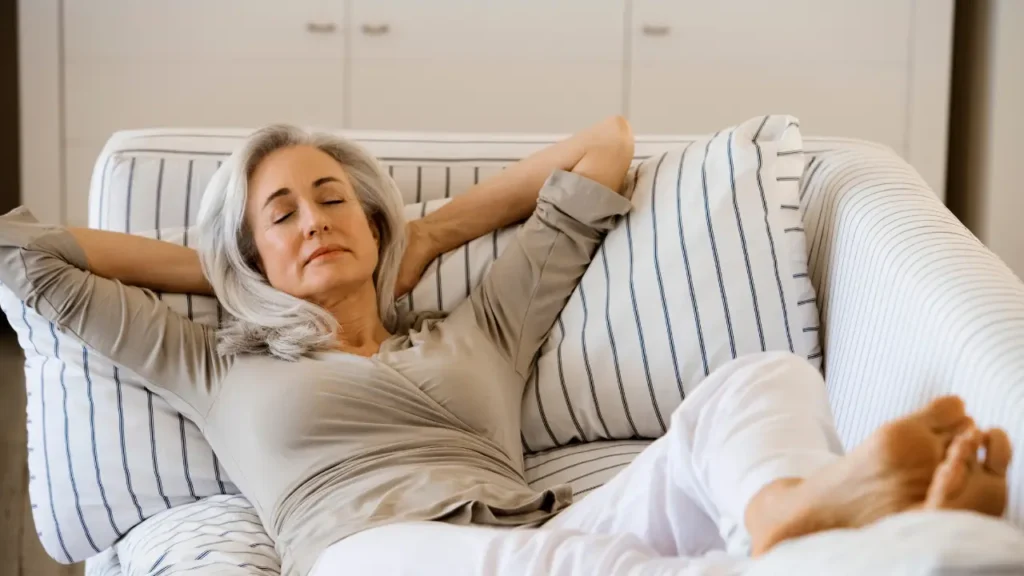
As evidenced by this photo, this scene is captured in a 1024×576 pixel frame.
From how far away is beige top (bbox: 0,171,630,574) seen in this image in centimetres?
131

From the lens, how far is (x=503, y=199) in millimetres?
1705

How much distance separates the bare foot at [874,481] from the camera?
0.84 m

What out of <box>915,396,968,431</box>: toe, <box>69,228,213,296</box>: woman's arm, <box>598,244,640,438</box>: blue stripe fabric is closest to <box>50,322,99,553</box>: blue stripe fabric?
<box>69,228,213,296</box>: woman's arm

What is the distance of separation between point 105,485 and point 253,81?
1828 millimetres

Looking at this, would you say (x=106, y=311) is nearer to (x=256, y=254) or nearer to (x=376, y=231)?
(x=256, y=254)

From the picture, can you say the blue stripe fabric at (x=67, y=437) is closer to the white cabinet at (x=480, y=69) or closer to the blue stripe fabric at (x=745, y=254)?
the blue stripe fabric at (x=745, y=254)

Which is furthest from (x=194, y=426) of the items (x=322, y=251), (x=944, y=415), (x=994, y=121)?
(x=994, y=121)

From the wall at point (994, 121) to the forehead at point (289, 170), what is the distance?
Result: 214 centimetres

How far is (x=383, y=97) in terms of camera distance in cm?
316

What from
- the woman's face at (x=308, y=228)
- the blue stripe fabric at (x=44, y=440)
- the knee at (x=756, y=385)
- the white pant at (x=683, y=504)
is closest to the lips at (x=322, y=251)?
the woman's face at (x=308, y=228)

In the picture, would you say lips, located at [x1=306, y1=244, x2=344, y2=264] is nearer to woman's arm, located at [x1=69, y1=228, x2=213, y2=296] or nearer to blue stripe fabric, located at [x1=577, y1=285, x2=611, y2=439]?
woman's arm, located at [x1=69, y1=228, x2=213, y2=296]

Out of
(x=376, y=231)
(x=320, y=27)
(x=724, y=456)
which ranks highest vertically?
(x=320, y=27)

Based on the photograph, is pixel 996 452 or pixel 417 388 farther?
pixel 417 388

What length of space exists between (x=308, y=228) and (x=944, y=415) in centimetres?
91
